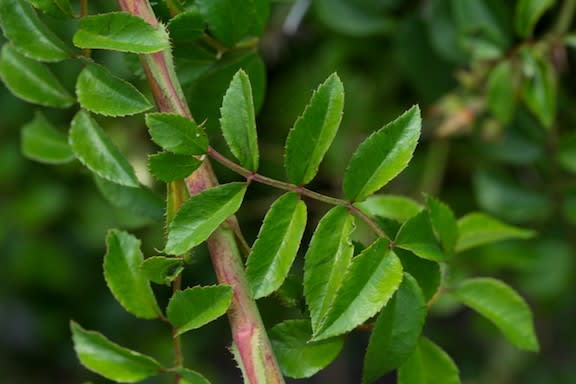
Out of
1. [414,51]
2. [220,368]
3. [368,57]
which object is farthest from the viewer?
[220,368]

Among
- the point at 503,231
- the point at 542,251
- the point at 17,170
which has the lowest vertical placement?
the point at 542,251

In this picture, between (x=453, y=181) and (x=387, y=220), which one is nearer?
(x=387, y=220)

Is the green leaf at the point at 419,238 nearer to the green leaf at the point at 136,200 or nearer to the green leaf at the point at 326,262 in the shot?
the green leaf at the point at 326,262

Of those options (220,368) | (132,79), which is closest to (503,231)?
(132,79)

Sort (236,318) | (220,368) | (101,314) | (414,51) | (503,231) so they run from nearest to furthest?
(236,318) < (503,231) < (414,51) < (101,314) < (220,368)

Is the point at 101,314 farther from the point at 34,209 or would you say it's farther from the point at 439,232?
the point at 439,232

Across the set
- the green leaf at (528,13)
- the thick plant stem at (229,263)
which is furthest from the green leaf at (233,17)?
the green leaf at (528,13)
